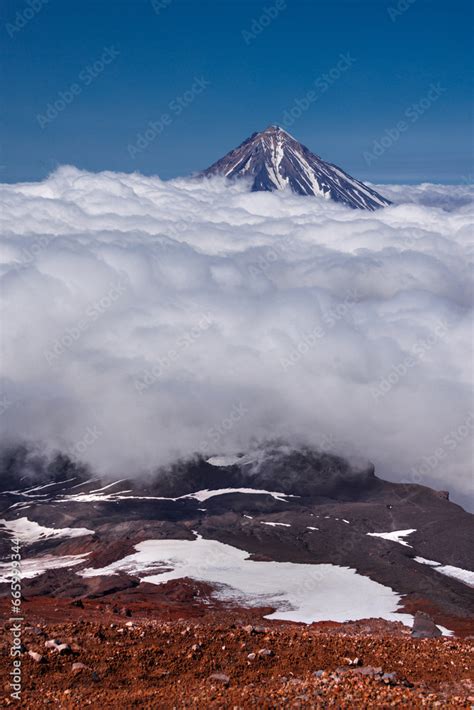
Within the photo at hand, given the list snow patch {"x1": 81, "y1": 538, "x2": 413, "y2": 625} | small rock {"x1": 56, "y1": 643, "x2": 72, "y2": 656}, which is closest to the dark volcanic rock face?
snow patch {"x1": 81, "y1": 538, "x2": 413, "y2": 625}

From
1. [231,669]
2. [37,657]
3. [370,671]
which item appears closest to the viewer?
[370,671]

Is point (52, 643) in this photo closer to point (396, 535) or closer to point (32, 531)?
point (396, 535)

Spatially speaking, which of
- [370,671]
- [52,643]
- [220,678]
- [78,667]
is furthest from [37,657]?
[370,671]

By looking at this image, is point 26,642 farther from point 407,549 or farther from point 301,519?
point 301,519

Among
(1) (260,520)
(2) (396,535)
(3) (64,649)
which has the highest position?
(3) (64,649)

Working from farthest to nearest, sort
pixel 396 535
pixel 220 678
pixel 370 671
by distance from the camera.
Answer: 1. pixel 396 535
2. pixel 370 671
3. pixel 220 678

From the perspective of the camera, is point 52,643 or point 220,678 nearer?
point 220,678

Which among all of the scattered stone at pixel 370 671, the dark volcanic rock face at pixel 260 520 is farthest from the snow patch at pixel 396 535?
the scattered stone at pixel 370 671
